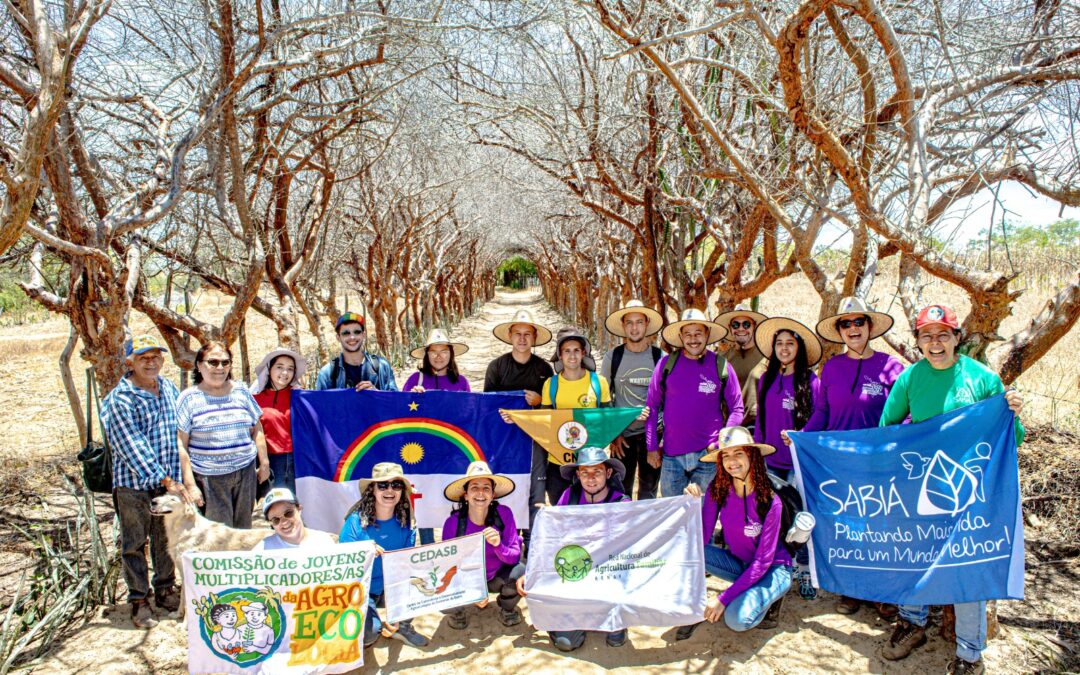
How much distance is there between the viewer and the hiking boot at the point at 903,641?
379cm

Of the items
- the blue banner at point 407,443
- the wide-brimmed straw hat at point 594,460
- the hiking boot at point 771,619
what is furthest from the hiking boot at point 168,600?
the hiking boot at point 771,619

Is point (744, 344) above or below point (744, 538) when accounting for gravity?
above

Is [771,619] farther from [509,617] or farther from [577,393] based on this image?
[577,393]

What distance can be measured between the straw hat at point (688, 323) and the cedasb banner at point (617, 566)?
128 cm

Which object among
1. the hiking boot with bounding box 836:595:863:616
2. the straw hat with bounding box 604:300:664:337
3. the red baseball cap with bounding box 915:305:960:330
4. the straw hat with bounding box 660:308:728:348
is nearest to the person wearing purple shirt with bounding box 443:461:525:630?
the straw hat with bounding box 604:300:664:337

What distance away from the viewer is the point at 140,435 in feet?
13.2

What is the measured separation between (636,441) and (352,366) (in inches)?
91.7

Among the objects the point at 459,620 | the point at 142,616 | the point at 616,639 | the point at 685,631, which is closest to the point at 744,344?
the point at 685,631

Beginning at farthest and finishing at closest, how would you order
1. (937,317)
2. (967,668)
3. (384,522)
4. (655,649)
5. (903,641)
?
(384,522)
(655,649)
(903,641)
(937,317)
(967,668)

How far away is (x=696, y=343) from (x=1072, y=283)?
226 centimetres

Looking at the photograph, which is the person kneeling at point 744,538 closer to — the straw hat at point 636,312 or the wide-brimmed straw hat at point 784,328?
the wide-brimmed straw hat at point 784,328

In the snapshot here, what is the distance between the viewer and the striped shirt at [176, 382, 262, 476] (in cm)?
423

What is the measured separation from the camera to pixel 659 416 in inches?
192

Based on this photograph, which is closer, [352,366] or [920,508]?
[920,508]
